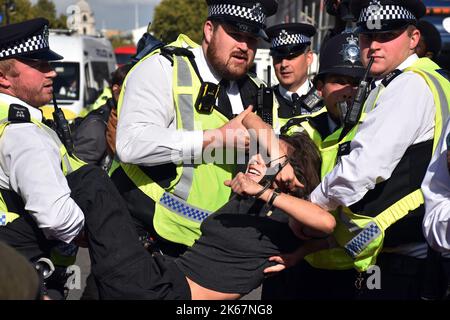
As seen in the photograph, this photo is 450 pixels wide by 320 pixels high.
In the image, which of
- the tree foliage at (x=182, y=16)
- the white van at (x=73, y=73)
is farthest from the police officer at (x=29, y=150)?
the tree foliage at (x=182, y=16)

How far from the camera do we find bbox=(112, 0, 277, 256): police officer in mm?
3396

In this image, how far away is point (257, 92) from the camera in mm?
3861

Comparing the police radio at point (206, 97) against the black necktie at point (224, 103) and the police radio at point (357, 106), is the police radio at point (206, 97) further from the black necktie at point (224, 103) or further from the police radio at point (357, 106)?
the police radio at point (357, 106)

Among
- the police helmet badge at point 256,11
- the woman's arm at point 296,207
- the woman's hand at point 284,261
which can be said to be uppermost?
the police helmet badge at point 256,11

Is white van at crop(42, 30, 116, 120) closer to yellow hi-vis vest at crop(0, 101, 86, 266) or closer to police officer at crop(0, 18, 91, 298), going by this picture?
police officer at crop(0, 18, 91, 298)

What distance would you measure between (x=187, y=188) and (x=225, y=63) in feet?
2.12

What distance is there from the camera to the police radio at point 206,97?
Answer: 3496 mm

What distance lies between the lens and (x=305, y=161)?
3354mm

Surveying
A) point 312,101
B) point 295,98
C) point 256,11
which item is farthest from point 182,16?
point 256,11

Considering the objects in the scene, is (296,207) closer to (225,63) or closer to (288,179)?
(288,179)

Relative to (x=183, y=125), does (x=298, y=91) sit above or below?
below

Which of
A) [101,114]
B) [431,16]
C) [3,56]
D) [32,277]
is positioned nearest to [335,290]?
[3,56]

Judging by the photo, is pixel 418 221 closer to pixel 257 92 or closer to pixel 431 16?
pixel 257 92

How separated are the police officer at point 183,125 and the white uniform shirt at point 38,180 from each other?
42 centimetres
